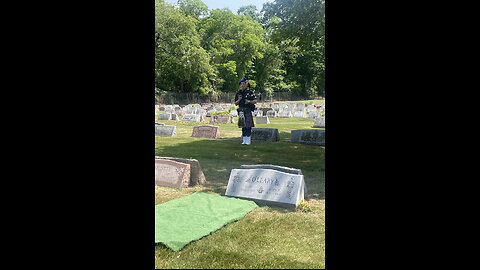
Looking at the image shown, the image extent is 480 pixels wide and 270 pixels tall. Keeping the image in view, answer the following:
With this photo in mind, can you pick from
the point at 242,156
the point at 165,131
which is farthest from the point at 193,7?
the point at 242,156

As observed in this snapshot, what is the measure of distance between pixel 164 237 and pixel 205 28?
4487cm

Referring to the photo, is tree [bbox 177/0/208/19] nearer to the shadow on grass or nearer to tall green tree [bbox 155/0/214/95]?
tall green tree [bbox 155/0/214/95]

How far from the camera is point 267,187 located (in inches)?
197

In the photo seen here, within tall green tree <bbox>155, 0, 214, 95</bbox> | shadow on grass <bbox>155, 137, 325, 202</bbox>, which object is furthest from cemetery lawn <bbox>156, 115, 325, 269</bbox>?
tall green tree <bbox>155, 0, 214, 95</bbox>

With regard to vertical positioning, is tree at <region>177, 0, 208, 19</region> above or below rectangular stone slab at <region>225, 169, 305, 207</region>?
above

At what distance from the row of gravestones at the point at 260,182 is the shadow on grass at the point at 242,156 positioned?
13.4 inches

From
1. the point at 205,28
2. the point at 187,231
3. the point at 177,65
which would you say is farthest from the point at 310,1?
the point at 205,28

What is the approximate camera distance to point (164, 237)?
11.8ft

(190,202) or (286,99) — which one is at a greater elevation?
(286,99)

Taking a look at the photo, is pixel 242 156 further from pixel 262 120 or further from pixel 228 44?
pixel 228 44

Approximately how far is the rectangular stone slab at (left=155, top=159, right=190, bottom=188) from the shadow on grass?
1.17 ft

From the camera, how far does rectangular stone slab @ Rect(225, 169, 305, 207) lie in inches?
189

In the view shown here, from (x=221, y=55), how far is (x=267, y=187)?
41.8 metres
